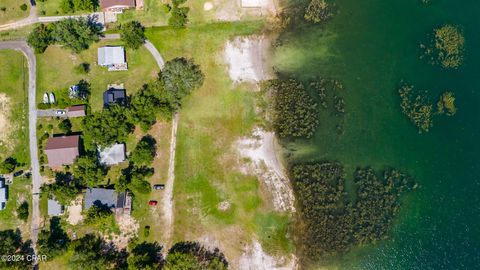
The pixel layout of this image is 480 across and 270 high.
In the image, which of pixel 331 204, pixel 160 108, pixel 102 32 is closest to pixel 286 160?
pixel 331 204

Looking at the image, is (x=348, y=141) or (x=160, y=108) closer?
(x=160, y=108)

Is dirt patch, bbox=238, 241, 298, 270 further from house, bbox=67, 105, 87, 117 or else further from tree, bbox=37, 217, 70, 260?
house, bbox=67, 105, 87, 117

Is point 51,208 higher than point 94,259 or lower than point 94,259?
higher

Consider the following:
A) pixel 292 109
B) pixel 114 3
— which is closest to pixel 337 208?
pixel 292 109

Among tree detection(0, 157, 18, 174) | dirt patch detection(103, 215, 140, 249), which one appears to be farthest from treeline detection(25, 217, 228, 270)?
tree detection(0, 157, 18, 174)

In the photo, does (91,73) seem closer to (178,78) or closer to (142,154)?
(178,78)

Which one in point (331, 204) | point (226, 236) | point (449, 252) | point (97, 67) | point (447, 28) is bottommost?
point (449, 252)

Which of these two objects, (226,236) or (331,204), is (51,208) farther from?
(331,204)

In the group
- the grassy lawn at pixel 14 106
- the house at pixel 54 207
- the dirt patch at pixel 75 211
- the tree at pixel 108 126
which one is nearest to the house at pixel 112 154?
the tree at pixel 108 126
